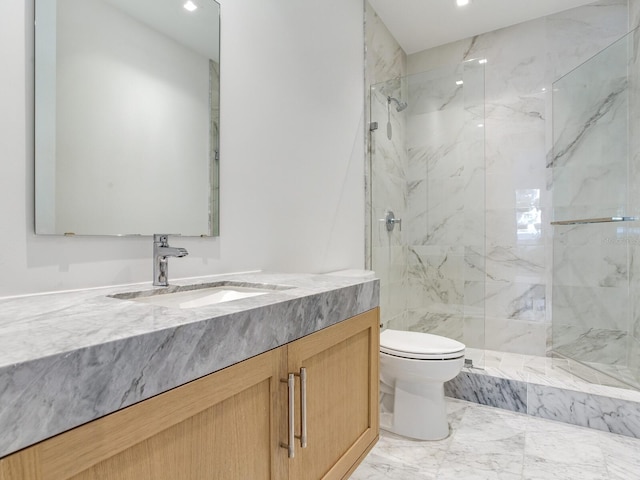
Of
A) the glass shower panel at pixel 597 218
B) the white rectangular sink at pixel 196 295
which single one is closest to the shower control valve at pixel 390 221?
the glass shower panel at pixel 597 218

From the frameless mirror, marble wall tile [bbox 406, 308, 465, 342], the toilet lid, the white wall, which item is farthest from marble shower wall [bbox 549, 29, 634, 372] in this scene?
the frameless mirror

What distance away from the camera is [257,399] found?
2.48 ft

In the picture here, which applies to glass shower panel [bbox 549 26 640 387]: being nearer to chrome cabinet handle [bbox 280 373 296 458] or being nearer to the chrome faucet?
chrome cabinet handle [bbox 280 373 296 458]

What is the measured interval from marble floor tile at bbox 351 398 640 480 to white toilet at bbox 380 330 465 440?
0.06 meters

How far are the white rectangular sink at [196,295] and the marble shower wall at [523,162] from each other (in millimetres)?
2295

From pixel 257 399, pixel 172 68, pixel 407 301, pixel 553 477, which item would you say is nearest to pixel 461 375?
pixel 407 301

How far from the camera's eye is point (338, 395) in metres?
1.06

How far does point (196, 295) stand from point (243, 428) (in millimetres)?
524

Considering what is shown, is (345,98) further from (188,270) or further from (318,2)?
(188,270)

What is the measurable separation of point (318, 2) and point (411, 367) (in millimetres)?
1971

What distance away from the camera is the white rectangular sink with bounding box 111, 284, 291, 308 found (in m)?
1.02

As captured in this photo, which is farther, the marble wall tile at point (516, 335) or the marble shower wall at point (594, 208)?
the marble wall tile at point (516, 335)

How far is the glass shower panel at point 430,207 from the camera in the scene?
2.53m

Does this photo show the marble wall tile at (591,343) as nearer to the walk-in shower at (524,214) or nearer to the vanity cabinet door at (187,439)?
the walk-in shower at (524,214)
